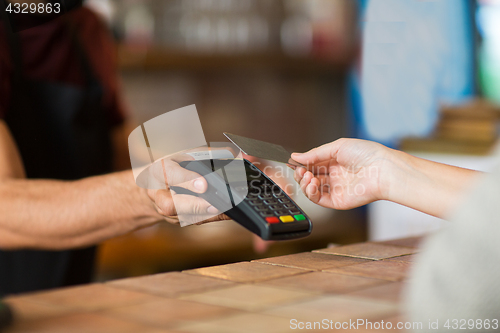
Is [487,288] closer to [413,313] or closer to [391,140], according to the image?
[413,313]

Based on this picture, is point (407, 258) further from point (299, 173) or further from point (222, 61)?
point (222, 61)

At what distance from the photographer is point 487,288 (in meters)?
0.30

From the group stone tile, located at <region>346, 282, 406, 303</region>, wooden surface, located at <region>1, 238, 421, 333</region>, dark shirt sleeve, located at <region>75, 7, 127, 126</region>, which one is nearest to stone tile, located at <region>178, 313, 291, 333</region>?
wooden surface, located at <region>1, 238, 421, 333</region>

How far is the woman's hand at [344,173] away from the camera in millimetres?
745

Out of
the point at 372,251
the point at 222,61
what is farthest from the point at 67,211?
the point at 222,61

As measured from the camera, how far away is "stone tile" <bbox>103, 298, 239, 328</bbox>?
0.40 m

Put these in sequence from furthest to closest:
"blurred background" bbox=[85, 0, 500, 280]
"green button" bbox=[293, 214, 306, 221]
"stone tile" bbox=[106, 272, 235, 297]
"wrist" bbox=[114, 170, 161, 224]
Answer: "blurred background" bbox=[85, 0, 500, 280], "wrist" bbox=[114, 170, 161, 224], "green button" bbox=[293, 214, 306, 221], "stone tile" bbox=[106, 272, 235, 297]

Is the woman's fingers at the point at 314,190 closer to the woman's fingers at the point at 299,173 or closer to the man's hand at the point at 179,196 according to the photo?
the woman's fingers at the point at 299,173

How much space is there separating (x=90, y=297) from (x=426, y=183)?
1.51ft

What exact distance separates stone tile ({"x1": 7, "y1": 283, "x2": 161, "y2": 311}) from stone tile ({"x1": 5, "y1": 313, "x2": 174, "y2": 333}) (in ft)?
0.10

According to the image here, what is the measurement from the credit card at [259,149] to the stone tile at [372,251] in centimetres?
14

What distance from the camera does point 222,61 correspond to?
2.25 m

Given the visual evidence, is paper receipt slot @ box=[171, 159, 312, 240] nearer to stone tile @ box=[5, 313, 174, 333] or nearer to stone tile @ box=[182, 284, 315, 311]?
stone tile @ box=[182, 284, 315, 311]

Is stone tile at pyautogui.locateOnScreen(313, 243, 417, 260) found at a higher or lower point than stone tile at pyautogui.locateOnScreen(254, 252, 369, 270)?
lower
